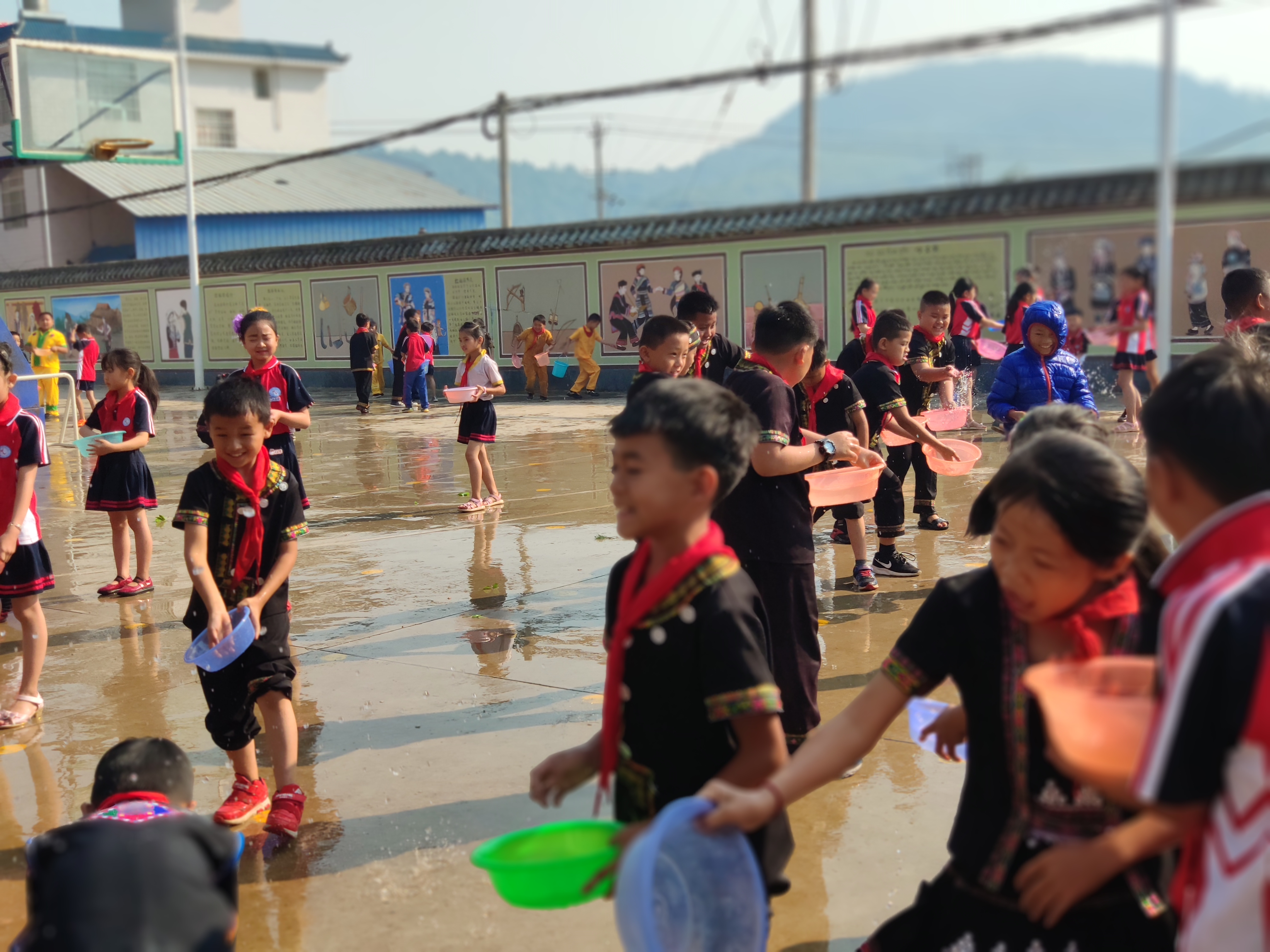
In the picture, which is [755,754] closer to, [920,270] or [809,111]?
[809,111]

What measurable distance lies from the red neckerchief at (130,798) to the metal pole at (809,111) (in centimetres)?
1063

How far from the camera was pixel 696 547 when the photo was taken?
2084mm

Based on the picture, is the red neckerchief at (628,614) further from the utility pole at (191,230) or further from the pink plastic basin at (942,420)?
the utility pole at (191,230)

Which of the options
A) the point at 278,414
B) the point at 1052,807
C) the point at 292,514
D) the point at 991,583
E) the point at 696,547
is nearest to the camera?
the point at 1052,807

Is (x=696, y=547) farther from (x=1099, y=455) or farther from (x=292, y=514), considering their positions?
(x=292, y=514)

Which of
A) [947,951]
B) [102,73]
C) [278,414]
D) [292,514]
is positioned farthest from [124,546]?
→ [102,73]

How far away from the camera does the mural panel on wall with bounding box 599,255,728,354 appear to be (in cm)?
2028

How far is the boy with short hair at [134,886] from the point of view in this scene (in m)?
1.76

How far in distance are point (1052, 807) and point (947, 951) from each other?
28 centimetres

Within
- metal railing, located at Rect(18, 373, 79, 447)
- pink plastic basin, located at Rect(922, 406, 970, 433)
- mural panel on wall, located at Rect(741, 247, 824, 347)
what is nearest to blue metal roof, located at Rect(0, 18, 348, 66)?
metal railing, located at Rect(18, 373, 79, 447)

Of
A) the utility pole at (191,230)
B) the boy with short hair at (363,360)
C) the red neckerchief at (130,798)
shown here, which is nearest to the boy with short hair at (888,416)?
the red neckerchief at (130,798)

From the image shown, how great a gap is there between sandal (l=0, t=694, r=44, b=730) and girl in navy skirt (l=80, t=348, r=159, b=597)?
2.14m

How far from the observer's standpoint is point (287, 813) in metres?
3.63

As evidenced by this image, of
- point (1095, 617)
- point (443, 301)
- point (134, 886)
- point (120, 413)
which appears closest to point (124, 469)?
point (120, 413)
